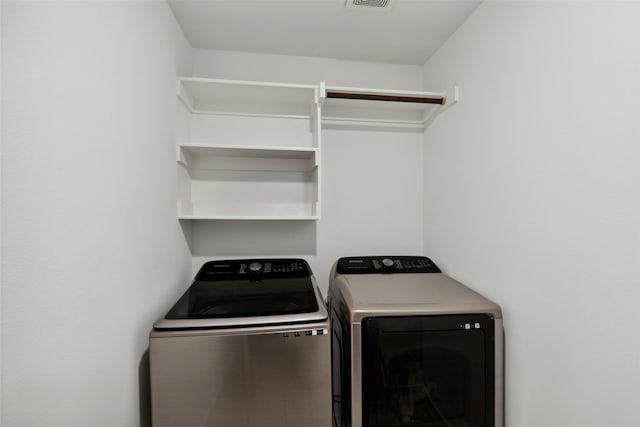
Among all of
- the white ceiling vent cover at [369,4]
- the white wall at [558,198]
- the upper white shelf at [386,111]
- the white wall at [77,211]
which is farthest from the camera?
the upper white shelf at [386,111]

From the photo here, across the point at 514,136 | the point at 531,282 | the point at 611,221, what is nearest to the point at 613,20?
the point at 514,136

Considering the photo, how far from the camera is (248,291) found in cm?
140

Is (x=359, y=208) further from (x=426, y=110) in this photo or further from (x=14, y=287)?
(x=14, y=287)

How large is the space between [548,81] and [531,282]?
0.75 meters

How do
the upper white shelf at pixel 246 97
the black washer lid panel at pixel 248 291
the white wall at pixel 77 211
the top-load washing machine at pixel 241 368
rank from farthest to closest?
1. the upper white shelf at pixel 246 97
2. the black washer lid panel at pixel 248 291
3. the top-load washing machine at pixel 241 368
4. the white wall at pixel 77 211

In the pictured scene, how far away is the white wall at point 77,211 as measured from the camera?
611mm

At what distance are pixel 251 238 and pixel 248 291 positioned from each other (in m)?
0.56

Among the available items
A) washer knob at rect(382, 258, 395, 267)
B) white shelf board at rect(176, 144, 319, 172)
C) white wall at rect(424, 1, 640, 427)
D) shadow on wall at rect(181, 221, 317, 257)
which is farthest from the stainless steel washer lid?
white wall at rect(424, 1, 640, 427)

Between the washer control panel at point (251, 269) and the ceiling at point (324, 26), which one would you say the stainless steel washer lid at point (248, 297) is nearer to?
the washer control panel at point (251, 269)

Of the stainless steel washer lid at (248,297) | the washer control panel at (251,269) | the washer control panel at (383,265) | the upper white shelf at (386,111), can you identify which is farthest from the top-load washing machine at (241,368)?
the upper white shelf at (386,111)

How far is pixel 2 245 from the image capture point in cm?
58

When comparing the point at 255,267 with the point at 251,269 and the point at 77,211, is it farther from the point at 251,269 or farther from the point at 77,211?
the point at 77,211

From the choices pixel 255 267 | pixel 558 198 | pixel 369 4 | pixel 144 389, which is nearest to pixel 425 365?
pixel 558 198

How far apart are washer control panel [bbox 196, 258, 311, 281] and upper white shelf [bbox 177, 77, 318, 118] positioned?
37.9 inches
